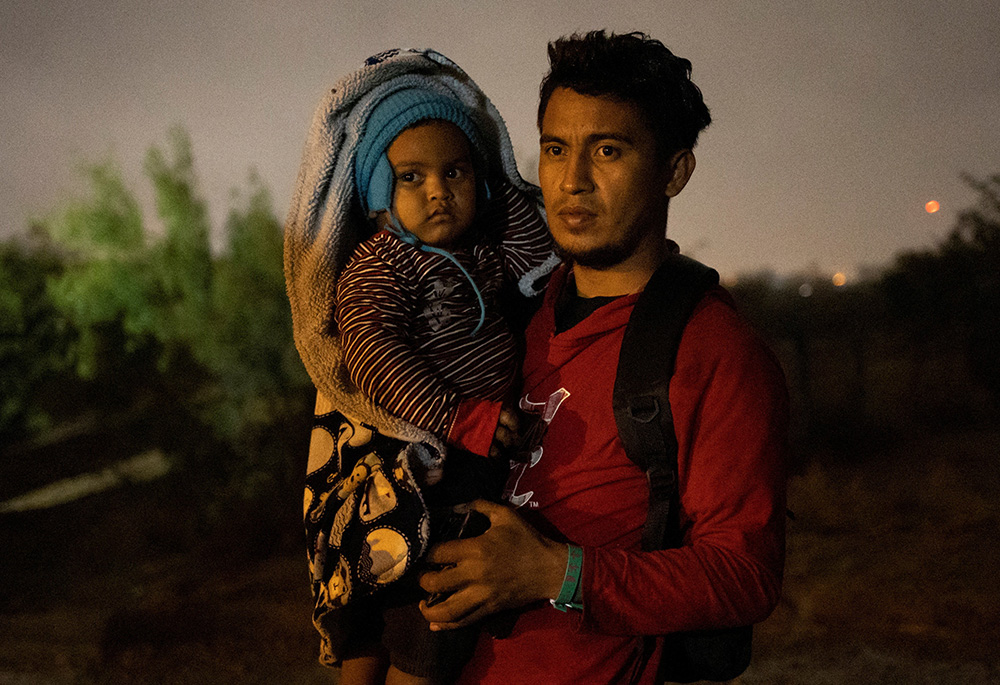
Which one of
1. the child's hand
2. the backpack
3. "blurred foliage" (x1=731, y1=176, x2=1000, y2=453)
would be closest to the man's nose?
the backpack

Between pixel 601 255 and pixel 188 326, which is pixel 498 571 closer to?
pixel 601 255

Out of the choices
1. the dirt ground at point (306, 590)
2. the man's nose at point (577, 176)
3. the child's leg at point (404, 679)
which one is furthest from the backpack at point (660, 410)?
the dirt ground at point (306, 590)

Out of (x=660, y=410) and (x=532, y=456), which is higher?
(x=660, y=410)

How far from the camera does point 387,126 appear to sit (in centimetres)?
173

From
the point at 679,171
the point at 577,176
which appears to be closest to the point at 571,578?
the point at 577,176

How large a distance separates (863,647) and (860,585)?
2.91 feet

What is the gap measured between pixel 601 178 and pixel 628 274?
0.23 metres

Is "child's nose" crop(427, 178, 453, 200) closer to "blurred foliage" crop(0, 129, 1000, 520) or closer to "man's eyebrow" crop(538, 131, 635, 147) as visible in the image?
"man's eyebrow" crop(538, 131, 635, 147)

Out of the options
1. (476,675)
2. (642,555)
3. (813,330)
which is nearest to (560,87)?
(642,555)

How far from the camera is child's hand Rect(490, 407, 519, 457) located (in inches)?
56.2

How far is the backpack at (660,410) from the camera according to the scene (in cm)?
133

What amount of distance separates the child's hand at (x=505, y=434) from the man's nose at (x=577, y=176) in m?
0.49

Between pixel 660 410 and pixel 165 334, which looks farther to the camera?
pixel 165 334

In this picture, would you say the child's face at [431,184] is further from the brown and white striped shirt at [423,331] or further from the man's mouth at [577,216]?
the man's mouth at [577,216]
